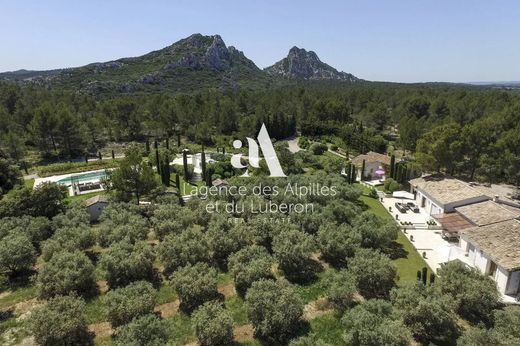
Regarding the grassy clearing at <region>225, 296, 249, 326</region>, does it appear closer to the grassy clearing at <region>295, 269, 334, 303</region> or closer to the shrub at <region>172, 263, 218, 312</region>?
the shrub at <region>172, 263, 218, 312</region>

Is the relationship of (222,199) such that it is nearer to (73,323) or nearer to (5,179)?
(73,323)

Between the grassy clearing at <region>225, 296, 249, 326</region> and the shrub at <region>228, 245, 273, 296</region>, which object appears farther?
the shrub at <region>228, 245, 273, 296</region>

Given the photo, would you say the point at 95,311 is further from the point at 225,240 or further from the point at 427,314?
the point at 427,314

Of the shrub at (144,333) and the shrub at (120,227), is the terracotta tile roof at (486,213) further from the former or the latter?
the shrub at (120,227)

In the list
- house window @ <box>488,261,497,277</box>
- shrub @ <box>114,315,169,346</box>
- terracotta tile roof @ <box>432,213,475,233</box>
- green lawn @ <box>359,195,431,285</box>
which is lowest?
green lawn @ <box>359,195,431,285</box>

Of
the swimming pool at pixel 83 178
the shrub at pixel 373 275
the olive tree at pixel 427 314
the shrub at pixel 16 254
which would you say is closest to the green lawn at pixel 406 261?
the shrub at pixel 373 275

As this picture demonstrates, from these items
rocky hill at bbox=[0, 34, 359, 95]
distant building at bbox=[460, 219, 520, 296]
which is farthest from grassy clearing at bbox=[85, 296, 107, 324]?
rocky hill at bbox=[0, 34, 359, 95]
